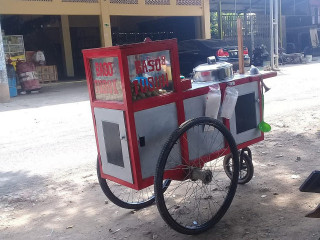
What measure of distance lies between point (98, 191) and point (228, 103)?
1800 mm

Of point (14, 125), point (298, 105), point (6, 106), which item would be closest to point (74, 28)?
point (6, 106)

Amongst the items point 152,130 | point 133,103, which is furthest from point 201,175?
point 133,103

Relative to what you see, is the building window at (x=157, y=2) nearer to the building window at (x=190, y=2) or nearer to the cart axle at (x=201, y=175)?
the building window at (x=190, y=2)

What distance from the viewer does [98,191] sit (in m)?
4.16

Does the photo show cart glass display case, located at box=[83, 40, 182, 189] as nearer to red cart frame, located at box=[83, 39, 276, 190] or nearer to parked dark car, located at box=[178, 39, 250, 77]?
red cart frame, located at box=[83, 39, 276, 190]

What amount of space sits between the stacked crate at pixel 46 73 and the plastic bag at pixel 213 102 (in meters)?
14.4

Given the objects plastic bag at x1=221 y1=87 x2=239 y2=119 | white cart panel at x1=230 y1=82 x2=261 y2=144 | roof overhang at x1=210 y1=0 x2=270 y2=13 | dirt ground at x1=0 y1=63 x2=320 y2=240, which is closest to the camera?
dirt ground at x1=0 y1=63 x2=320 y2=240

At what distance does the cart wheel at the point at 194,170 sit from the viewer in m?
2.77

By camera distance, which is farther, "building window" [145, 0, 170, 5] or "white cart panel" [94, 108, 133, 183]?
"building window" [145, 0, 170, 5]

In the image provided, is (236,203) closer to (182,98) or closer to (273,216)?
(273,216)

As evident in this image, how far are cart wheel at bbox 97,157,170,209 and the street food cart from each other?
0.01 metres

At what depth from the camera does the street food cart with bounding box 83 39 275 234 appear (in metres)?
2.78

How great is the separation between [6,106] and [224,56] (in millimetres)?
8198

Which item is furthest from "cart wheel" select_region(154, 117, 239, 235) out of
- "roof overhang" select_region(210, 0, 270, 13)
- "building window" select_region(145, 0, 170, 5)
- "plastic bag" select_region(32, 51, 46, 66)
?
"roof overhang" select_region(210, 0, 270, 13)
